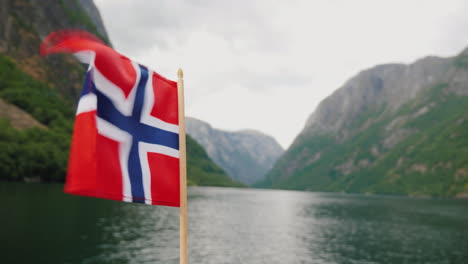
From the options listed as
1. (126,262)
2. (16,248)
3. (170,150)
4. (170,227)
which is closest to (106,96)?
(170,150)

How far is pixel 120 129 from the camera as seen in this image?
7922 mm

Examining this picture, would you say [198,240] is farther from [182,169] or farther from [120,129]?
[120,129]

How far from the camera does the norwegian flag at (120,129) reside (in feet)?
22.0

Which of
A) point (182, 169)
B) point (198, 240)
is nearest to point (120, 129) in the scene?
point (182, 169)

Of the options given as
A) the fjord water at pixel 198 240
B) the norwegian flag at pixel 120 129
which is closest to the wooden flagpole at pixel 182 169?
the norwegian flag at pixel 120 129

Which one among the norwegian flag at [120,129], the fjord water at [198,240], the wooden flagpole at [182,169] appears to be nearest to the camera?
the norwegian flag at [120,129]

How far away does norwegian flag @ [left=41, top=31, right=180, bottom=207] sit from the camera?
264 inches

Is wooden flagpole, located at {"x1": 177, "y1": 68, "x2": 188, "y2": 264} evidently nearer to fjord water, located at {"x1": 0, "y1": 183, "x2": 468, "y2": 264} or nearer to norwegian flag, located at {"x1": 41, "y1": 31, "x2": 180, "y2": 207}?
norwegian flag, located at {"x1": 41, "y1": 31, "x2": 180, "y2": 207}

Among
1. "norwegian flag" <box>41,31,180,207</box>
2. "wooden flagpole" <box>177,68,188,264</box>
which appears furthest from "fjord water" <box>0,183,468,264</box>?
"wooden flagpole" <box>177,68,188,264</box>

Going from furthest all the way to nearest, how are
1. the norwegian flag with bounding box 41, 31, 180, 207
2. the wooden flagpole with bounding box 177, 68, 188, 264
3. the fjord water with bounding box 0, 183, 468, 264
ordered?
the fjord water with bounding box 0, 183, 468, 264 → the wooden flagpole with bounding box 177, 68, 188, 264 → the norwegian flag with bounding box 41, 31, 180, 207

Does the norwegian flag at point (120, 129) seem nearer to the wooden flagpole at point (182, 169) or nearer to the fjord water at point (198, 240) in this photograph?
the wooden flagpole at point (182, 169)

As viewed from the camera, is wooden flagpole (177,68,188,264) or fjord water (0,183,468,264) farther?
fjord water (0,183,468,264)

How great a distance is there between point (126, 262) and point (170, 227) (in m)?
28.1

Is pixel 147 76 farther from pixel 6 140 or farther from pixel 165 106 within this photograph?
pixel 6 140
